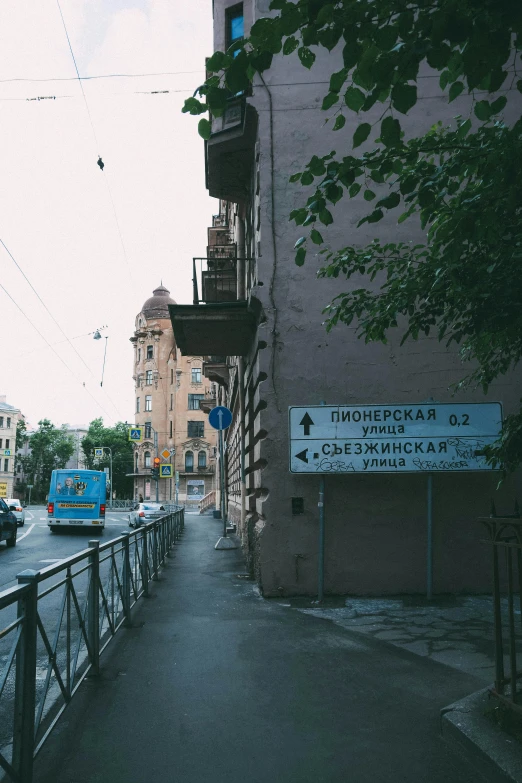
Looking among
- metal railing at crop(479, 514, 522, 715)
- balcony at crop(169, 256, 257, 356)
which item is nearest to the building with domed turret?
balcony at crop(169, 256, 257, 356)

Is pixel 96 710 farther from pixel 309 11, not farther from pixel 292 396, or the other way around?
pixel 292 396

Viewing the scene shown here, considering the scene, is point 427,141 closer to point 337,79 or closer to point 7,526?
point 337,79

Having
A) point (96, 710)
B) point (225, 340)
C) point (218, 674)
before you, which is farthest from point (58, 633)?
point (225, 340)

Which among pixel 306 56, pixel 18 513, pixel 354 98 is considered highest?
pixel 306 56

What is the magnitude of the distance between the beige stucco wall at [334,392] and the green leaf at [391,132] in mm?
5935

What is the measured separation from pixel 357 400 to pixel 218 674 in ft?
15.7

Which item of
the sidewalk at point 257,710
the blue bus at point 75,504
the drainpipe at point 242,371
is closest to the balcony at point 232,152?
the drainpipe at point 242,371

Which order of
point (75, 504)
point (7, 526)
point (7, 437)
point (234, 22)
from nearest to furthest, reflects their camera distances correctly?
point (234, 22), point (7, 526), point (75, 504), point (7, 437)

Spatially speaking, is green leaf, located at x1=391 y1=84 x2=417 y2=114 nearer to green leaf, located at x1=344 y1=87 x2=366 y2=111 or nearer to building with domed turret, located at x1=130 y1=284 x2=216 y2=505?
green leaf, located at x1=344 y1=87 x2=366 y2=111

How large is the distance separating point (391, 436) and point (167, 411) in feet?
214

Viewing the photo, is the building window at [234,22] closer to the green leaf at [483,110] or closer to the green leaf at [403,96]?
the green leaf at [483,110]

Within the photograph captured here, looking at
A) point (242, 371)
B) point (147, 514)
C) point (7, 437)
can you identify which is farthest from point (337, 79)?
point (7, 437)

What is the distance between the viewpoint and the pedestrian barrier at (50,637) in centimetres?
322

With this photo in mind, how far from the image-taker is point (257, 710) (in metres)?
4.64
